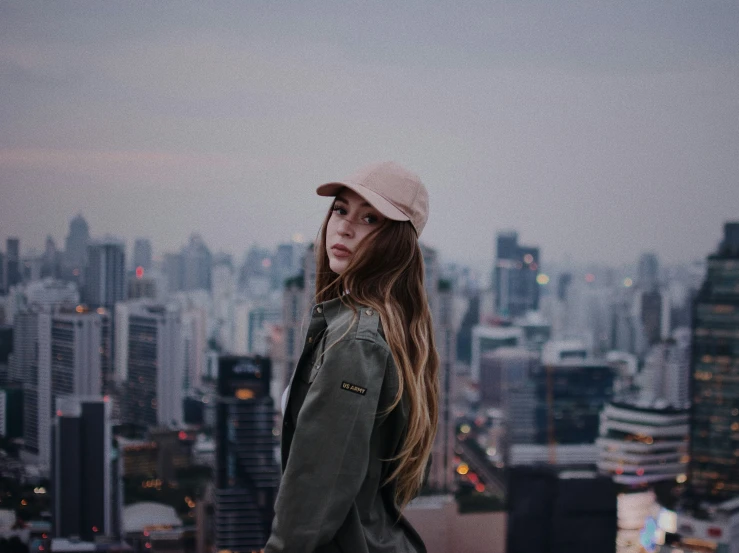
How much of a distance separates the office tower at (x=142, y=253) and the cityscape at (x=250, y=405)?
1 cm

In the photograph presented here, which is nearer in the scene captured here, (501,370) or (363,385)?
(363,385)

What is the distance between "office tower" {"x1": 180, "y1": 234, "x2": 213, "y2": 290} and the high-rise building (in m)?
0.73

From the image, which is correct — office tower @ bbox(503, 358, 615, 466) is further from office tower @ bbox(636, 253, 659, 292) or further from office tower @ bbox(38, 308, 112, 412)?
office tower @ bbox(38, 308, 112, 412)

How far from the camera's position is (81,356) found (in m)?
4.78

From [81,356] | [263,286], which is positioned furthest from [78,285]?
[263,286]

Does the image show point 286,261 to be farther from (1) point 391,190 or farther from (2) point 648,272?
(1) point 391,190

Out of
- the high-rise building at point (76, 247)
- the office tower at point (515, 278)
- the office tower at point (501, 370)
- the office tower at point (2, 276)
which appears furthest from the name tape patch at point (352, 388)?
the office tower at point (501, 370)

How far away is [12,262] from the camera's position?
4195 millimetres

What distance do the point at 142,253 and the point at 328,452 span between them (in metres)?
4.76

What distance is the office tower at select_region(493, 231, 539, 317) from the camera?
635 cm

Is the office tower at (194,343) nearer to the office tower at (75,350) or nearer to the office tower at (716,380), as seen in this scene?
the office tower at (75,350)

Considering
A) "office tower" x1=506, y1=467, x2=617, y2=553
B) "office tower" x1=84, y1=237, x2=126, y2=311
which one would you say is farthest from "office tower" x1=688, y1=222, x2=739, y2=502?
"office tower" x1=84, y1=237, x2=126, y2=311

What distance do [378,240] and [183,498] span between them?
4.68 m

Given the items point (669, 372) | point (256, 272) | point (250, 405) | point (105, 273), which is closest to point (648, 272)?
point (669, 372)
